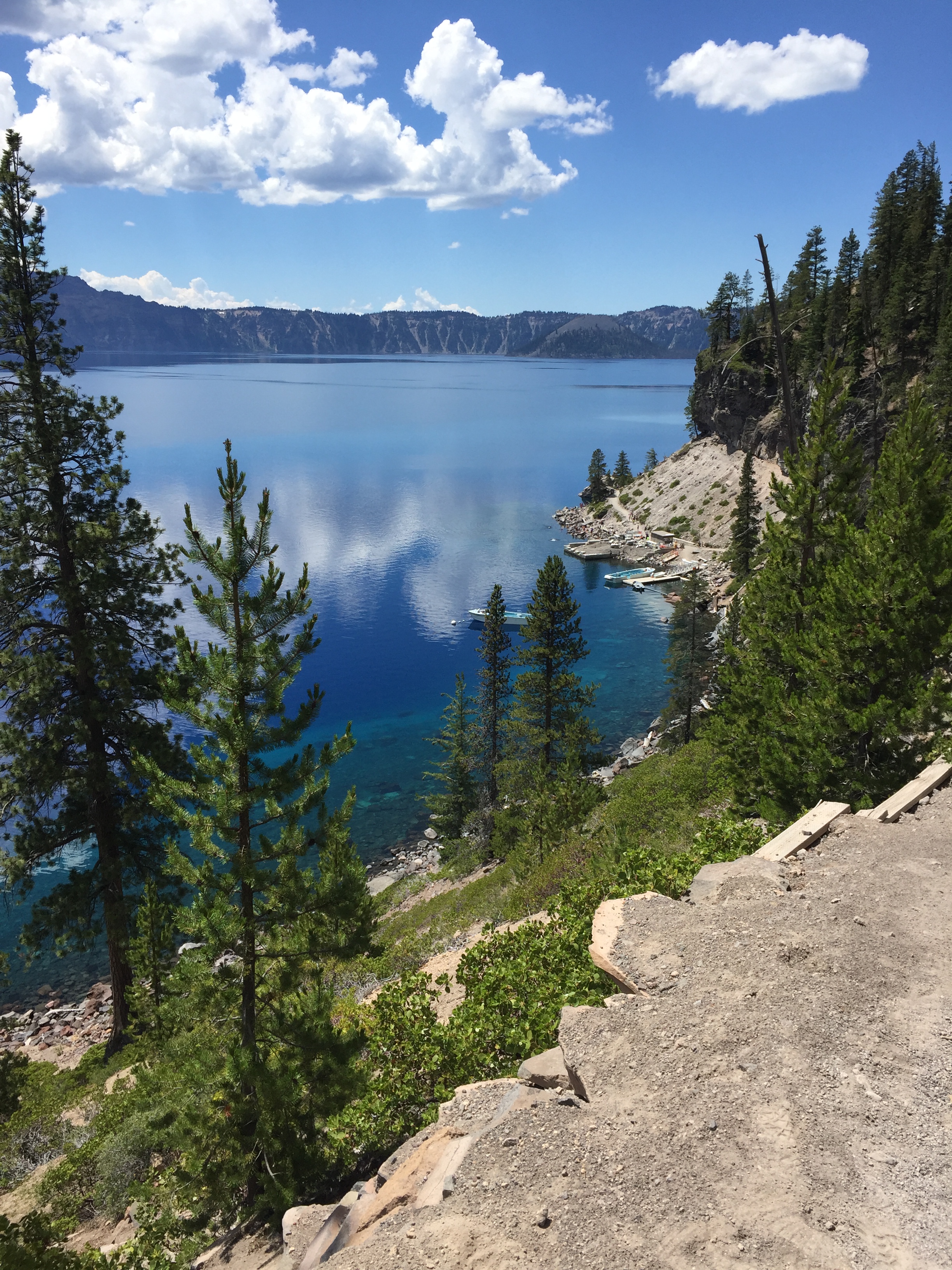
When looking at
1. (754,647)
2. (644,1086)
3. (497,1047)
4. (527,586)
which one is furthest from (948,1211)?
(527,586)

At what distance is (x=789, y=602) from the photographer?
18.2 metres

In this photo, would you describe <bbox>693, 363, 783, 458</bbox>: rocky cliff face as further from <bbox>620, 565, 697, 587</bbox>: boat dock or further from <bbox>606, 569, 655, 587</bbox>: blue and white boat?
<bbox>606, 569, 655, 587</bbox>: blue and white boat

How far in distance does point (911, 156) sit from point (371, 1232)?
128267 mm

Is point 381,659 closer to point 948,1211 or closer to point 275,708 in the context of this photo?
point 275,708

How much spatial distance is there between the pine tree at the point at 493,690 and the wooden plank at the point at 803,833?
24486 mm

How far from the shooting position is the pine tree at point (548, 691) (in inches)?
1284

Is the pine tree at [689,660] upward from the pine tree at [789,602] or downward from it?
downward

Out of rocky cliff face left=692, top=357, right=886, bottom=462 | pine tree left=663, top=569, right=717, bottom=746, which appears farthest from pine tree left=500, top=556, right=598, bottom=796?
rocky cliff face left=692, top=357, right=886, bottom=462

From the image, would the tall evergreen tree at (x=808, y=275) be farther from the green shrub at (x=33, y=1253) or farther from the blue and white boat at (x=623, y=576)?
the green shrub at (x=33, y=1253)

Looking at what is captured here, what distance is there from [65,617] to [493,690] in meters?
22.5

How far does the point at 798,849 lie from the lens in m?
11.3

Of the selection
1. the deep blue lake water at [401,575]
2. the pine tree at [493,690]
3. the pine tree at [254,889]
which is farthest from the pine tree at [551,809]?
the deep blue lake water at [401,575]

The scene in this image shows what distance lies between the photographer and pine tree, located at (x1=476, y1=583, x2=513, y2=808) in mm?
36844

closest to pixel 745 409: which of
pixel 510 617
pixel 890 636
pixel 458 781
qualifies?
pixel 510 617
